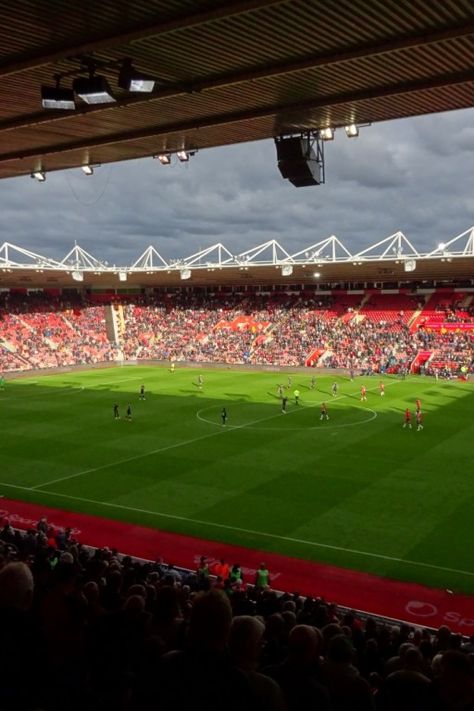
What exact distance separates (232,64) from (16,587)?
1094cm

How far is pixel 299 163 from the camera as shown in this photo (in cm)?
1486

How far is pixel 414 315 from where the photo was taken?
66375 mm

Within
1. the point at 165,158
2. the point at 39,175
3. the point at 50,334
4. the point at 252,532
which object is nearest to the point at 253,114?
the point at 165,158

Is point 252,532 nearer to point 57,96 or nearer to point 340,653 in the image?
point 57,96

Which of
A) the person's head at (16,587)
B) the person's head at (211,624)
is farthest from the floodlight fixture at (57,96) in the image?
the person's head at (211,624)

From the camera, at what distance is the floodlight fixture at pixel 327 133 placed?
1509 cm

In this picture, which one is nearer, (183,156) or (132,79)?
(132,79)

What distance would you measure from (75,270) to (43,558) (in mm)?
60603

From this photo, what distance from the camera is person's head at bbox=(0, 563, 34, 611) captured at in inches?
147

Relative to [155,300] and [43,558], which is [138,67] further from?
[155,300]

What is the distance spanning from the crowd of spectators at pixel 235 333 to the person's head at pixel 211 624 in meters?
55.0

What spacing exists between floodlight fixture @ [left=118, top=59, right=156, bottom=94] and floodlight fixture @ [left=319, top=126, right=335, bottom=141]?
485cm

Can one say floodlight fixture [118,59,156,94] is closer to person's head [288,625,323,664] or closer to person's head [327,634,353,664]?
person's head [327,634,353,664]

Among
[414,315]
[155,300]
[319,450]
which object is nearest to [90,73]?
[319,450]
